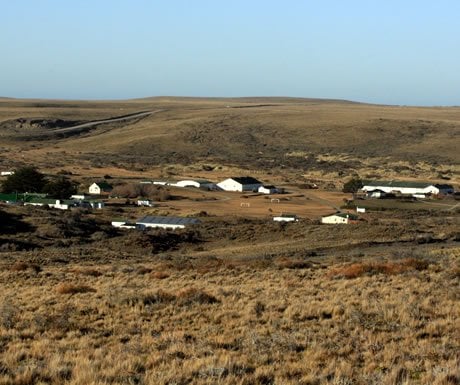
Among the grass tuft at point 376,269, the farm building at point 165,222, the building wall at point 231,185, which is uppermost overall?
the grass tuft at point 376,269

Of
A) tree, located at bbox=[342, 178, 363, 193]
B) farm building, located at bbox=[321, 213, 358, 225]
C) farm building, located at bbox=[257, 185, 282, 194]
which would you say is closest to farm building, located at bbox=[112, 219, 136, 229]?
farm building, located at bbox=[321, 213, 358, 225]

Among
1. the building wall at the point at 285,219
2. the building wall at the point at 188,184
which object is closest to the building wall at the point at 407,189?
Result: the building wall at the point at 188,184

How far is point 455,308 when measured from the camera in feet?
44.0

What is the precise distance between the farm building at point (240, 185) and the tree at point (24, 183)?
1997 centimetres

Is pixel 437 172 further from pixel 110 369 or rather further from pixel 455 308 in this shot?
pixel 110 369

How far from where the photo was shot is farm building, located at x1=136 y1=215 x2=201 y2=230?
47.3 m

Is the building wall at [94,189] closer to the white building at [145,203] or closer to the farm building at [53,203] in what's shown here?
the white building at [145,203]

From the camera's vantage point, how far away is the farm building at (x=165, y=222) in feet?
155

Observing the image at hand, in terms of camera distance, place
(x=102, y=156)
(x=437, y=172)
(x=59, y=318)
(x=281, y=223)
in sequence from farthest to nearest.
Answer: (x=102, y=156) → (x=437, y=172) → (x=281, y=223) → (x=59, y=318)

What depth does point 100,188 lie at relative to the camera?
68.3 m

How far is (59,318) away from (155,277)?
27.2ft

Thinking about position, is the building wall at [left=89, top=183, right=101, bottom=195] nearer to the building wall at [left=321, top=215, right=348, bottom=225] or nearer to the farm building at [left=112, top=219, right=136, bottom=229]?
the farm building at [left=112, top=219, right=136, bottom=229]

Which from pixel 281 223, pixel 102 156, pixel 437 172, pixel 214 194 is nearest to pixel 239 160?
pixel 102 156

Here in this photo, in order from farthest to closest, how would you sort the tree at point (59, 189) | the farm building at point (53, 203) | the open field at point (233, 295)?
1. the tree at point (59, 189)
2. the farm building at point (53, 203)
3. the open field at point (233, 295)
